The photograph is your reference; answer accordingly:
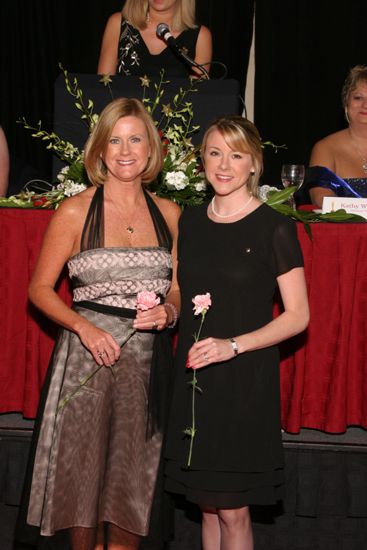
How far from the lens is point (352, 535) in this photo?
11.4 feet

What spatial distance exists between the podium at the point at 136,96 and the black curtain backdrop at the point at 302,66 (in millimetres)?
2260

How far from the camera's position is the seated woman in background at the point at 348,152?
385cm

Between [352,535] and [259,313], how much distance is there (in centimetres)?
126

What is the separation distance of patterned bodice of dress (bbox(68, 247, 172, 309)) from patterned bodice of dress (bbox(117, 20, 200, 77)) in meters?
1.50

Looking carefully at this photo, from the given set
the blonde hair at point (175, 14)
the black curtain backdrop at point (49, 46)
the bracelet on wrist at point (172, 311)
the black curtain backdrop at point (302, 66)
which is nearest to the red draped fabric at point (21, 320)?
the bracelet on wrist at point (172, 311)

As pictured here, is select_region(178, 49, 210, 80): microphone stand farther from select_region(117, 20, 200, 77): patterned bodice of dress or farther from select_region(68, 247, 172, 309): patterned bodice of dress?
select_region(68, 247, 172, 309): patterned bodice of dress

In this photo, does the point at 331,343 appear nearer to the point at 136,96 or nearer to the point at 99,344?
the point at 99,344

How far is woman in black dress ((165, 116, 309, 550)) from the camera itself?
2.66m

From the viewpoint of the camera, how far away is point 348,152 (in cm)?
438

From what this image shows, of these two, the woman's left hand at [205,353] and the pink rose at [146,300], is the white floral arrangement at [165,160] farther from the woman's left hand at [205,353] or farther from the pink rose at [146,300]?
the woman's left hand at [205,353]

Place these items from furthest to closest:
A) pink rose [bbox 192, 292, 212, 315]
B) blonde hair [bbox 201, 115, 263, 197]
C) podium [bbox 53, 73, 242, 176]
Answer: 1. podium [bbox 53, 73, 242, 176]
2. blonde hair [bbox 201, 115, 263, 197]
3. pink rose [bbox 192, 292, 212, 315]

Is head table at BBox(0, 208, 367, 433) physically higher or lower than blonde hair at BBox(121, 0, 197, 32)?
lower

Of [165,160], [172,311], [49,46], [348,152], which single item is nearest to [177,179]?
[165,160]

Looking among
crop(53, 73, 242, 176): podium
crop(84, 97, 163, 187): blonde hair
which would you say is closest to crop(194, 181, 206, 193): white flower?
crop(53, 73, 242, 176): podium
